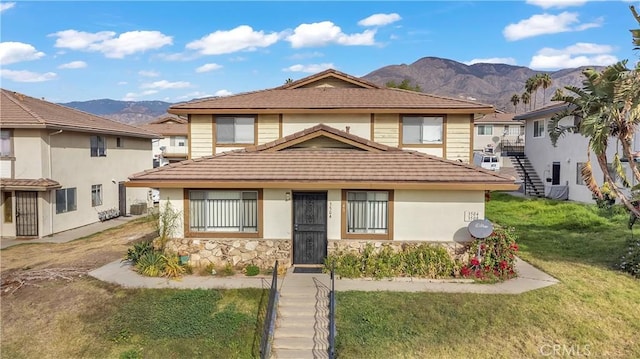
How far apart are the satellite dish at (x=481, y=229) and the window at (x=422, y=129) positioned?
550 centimetres

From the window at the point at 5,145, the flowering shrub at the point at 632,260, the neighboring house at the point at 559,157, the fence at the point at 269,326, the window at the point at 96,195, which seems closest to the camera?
the fence at the point at 269,326

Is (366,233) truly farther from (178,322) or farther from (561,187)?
(561,187)

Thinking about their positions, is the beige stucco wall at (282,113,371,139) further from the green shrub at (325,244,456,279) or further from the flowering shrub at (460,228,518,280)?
the flowering shrub at (460,228,518,280)

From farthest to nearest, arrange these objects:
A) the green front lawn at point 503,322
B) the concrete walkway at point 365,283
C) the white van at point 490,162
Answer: the white van at point 490,162, the concrete walkway at point 365,283, the green front lawn at point 503,322

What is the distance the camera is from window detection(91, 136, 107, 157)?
2197 centimetres

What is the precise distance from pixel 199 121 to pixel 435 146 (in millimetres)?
10148

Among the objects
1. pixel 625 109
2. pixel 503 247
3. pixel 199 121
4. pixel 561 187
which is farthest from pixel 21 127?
pixel 561 187

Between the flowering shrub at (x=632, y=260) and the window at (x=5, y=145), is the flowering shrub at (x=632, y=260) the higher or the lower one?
the lower one

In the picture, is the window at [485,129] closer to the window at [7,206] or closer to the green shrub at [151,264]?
the green shrub at [151,264]

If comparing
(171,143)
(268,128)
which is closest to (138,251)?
(268,128)

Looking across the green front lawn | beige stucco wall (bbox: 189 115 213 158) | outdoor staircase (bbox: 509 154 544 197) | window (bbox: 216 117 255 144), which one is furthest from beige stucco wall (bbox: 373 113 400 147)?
outdoor staircase (bbox: 509 154 544 197)

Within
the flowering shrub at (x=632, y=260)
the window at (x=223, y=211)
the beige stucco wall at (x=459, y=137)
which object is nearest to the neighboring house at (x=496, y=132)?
the beige stucco wall at (x=459, y=137)

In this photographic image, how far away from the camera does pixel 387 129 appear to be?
→ 15938 millimetres

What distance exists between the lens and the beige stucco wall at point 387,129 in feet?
52.1
